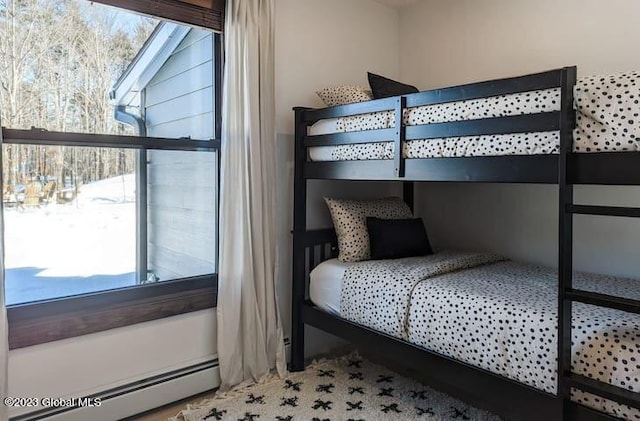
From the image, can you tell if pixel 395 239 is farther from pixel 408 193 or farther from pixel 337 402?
pixel 337 402

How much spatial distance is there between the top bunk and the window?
2.77ft

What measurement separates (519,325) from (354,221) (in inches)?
47.9

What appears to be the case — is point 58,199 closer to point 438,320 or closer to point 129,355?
point 129,355

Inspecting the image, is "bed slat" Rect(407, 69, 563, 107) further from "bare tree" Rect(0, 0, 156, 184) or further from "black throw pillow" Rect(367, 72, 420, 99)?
"bare tree" Rect(0, 0, 156, 184)

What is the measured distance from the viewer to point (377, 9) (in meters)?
3.27

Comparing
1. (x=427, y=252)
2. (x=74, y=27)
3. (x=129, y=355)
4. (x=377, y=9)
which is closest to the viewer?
(x=74, y=27)

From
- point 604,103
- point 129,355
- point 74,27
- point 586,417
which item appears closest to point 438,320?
point 586,417

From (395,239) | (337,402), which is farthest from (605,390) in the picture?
(395,239)

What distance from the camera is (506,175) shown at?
1635mm

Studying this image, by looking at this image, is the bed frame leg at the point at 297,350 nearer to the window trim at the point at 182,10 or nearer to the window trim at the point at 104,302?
the window trim at the point at 104,302

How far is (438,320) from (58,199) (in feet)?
5.79

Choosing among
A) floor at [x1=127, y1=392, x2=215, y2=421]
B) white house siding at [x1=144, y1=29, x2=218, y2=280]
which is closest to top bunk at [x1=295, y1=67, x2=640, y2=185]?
white house siding at [x1=144, y1=29, x2=218, y2=280]

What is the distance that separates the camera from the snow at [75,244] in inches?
75.3

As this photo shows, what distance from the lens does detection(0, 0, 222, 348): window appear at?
6.21ft
